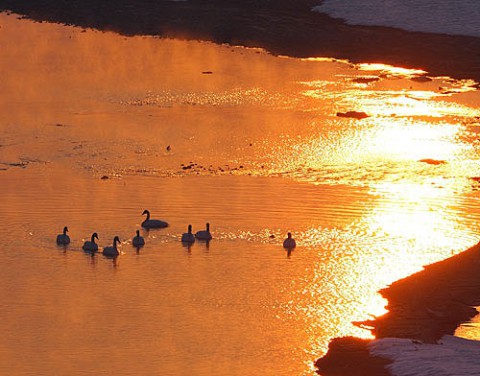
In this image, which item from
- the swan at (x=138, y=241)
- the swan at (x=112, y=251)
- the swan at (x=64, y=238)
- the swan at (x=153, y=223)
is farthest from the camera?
the swan at (x=153, y=223)

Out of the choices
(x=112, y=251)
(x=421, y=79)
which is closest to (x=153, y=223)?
(x=112, y=251)

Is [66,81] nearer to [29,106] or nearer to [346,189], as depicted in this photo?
[29,106]

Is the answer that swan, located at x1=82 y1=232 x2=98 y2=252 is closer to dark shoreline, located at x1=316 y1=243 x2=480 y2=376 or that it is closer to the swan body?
the swan body

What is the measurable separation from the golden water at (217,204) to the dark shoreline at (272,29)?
15.7ft

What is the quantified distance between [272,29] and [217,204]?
4025 cm

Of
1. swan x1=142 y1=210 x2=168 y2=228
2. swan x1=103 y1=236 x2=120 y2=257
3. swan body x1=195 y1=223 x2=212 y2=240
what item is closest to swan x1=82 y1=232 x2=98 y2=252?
swan x1=103 y1=236 x2=120 y2=257

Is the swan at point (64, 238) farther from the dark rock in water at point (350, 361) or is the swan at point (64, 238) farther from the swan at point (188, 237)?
the dark rock in water at point (350, 361)

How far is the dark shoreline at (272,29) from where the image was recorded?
69500 millimetres

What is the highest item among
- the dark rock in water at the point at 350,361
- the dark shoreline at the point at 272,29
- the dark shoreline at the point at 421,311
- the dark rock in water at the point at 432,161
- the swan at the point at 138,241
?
the dark shoreline at the point at 272,29

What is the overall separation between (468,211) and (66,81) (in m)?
28.1

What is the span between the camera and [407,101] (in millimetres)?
56344

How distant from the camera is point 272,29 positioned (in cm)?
7656

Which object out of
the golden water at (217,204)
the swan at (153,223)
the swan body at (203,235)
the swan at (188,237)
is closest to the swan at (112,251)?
the golden water at (217,204)

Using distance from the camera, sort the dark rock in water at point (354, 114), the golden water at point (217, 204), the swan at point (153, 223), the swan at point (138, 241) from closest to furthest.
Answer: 1. the golden water at point (217, 204)
2. the swan at point (138, 241)
3. the swan at point (153, 223)
4. the dark rock in water at point (354, 114)
